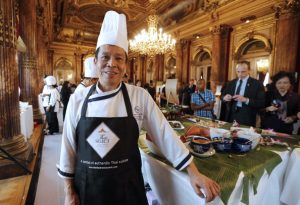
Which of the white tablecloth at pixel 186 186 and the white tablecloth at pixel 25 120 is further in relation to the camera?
the white tablecloth at pixel 25 120

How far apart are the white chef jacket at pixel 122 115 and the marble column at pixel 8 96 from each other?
6.25 feet

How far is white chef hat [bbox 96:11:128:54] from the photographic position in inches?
45.4

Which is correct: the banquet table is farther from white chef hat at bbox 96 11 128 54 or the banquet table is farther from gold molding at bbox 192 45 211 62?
gold molding at bbox 192 45 211 62

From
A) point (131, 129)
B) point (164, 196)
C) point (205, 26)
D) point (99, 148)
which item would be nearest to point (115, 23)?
point (131, 129)

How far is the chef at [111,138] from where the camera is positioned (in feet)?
3.60

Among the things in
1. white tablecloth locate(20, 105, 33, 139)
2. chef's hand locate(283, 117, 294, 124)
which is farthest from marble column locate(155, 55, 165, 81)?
chef's hand locate(283, 117, 294, 124)

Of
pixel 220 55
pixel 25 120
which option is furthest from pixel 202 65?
pixel 25 120

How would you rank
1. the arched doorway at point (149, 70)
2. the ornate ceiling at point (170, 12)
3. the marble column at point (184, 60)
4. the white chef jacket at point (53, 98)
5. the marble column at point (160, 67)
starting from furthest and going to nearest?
the arched doorway at point (149, 70)
the marble column at point (160, 67)
the marble column at point (184, 60)
the ornate ceiling at point (170, 12)
the white chef jacket at point (53, 98)

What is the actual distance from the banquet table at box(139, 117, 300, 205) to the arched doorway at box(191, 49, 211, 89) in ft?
29.8

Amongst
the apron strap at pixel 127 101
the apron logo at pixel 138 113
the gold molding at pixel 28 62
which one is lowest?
the apron logo at pixel 138 113

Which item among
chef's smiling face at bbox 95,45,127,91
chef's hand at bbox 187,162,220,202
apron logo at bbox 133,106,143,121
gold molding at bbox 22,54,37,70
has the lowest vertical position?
chef's hand at bbox 187,162,220,202

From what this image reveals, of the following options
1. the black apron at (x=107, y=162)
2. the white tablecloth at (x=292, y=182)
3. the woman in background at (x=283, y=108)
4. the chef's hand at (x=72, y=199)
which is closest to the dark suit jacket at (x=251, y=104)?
the woman in background at (x=283, y=108)

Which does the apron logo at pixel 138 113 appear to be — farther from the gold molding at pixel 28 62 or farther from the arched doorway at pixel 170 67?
the arched doorway at pixel 170 67

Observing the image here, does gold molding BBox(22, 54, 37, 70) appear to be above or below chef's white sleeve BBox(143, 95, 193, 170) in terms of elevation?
above
